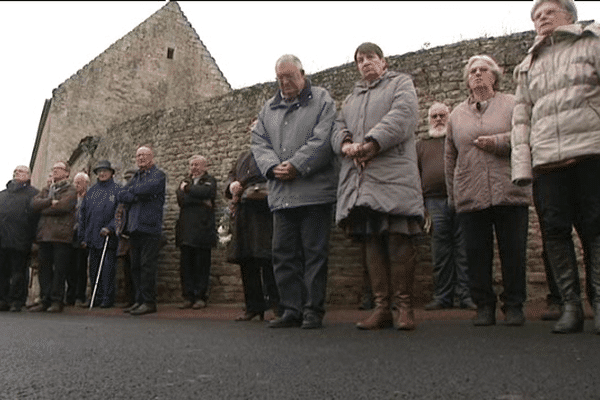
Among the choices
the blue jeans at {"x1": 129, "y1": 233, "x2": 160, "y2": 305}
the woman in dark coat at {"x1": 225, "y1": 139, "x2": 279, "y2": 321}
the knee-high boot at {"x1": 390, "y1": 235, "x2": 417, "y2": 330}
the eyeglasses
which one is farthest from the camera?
the blue jeans at {"x1": 129, "y1": 233, "x2": 160, "y2": 305}

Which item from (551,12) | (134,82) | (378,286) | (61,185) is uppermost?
(134,82)

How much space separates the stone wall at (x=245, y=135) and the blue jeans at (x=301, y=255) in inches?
120

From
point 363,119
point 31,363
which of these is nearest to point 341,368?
point 31,363

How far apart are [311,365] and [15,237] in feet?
19.7

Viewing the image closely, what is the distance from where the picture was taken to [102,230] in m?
7.07

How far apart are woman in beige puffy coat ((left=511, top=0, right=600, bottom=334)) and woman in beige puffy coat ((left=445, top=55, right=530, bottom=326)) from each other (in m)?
0.25

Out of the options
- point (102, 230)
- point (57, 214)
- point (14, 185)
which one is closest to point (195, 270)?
point (102, 230)

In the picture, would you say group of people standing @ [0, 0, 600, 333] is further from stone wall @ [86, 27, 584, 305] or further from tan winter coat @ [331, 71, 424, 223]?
stone wall @ [86, 27, 584, 305]

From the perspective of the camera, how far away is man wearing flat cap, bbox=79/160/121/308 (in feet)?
23.4

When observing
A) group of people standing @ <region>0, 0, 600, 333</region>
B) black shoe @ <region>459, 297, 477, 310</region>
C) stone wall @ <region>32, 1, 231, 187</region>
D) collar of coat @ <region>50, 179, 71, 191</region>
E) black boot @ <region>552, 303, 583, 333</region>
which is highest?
stone wall @ <region>32, 1, 231, 187</region>

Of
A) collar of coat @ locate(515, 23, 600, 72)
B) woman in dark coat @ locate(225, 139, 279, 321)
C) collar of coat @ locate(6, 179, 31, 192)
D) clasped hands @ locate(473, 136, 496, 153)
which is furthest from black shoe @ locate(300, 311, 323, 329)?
collar of coat @ locate(6, 179, 31, 192)

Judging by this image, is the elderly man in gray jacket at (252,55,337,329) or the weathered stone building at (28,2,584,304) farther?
the weathered stone building at (28,2,584,304)

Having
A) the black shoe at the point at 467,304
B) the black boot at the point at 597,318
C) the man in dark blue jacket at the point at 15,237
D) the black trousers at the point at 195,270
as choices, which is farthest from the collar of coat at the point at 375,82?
the man in dark blue jacket at the point at 15,237

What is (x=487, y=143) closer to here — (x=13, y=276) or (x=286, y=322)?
(x=286, y=322)
